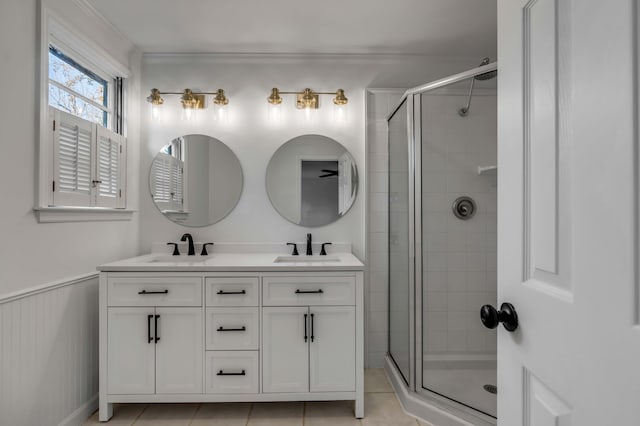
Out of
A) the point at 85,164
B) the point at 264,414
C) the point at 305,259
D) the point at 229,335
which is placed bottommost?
the point at 264,414

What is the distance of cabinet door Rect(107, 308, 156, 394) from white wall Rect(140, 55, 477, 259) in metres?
0.79

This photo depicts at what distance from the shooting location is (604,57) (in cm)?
52

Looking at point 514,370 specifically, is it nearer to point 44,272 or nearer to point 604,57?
point 604,57

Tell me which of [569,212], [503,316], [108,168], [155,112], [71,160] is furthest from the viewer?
[155,112]

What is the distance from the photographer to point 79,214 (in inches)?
77.4

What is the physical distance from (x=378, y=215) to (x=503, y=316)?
1891 mm

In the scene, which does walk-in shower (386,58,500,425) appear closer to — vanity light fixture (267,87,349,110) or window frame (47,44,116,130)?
vanity light fixture (267,87,349,110)

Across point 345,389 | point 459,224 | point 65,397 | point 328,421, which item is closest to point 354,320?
point 345,389

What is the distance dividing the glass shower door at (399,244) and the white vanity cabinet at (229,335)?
1.36 feet

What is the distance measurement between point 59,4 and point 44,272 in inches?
55.8

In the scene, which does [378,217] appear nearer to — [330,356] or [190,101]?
[330,356]

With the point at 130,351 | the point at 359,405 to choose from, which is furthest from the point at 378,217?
the point at 130,351

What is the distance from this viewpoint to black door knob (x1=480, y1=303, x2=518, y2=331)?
793 mm

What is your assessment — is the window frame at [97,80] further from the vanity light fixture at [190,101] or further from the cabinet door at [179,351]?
the cabinet door at [179,351]
